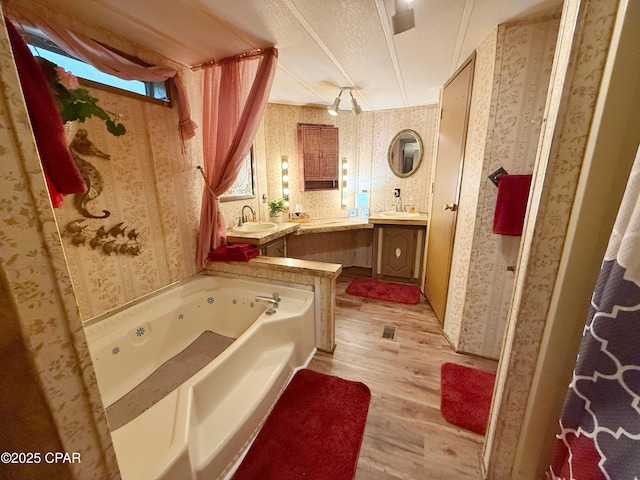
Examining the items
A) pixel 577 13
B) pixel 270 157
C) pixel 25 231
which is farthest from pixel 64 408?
pixel 270 157

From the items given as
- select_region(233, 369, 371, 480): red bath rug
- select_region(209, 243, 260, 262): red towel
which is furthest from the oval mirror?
select_region(233, 369, 371, 480): red bath rug

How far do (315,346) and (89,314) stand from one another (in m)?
1.51

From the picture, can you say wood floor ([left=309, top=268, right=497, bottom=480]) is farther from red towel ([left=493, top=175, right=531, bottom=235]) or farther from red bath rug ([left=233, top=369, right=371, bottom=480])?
red towel ([left=493, top=175, right=531, bottom=235])

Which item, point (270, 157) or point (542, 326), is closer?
point (542, 326)

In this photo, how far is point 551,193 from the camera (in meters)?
0.79

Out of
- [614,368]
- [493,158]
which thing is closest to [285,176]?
[493,158]

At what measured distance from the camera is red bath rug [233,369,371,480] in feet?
3.76

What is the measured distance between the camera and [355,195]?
11.4 feet

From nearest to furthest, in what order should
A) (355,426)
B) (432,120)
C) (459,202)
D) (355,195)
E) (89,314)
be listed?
1. (355,426)
2. (89,314)
3. (459,202)
4. (432,120)
5. (355,195)

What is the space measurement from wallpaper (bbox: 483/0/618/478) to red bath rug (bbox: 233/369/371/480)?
69 centimetres

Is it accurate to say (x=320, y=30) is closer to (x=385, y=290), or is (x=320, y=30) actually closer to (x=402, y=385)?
(x=402, y=385)

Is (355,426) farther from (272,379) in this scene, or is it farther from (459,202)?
(459,202)

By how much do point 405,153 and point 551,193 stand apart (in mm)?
2600

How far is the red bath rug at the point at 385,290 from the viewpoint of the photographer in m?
2.78
